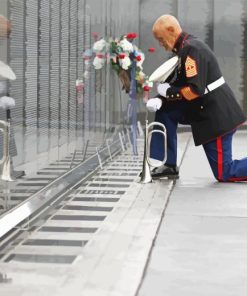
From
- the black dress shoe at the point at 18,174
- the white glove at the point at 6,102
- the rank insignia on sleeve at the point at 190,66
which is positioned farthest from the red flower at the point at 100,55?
the white glove at the point at 6,102

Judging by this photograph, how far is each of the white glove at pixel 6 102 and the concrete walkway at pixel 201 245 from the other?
3.92 ft

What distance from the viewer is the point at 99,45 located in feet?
27.7

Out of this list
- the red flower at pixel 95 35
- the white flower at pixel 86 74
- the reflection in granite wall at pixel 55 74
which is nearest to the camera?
the reflection in granite wall at pixel 55 74

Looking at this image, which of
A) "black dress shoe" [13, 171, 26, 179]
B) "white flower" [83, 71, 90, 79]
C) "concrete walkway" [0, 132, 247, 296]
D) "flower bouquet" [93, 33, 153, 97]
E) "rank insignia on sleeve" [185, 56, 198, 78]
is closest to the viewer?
"concrete walkway" [0, 132, 247, 296]

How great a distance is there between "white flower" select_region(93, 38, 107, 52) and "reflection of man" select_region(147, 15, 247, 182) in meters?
1.38

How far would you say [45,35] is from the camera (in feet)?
18.6

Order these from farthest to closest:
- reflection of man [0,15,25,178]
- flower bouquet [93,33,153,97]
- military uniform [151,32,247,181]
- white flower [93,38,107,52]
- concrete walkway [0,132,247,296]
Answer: flower bouquet [93,33,153,97], white flower [93,38,107,52], military uniform [151,32,247,181], reflection of man [0,15,25,178], concrete walkway [0,132,247,296]

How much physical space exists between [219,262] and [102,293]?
821mm

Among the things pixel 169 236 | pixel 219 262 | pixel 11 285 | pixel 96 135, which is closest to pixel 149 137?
pixel 96 135

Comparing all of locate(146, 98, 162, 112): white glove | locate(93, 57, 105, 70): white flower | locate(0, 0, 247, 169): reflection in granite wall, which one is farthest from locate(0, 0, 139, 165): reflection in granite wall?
locate(146, 98, 162, 112): white glove

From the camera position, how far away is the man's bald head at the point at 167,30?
692 cm

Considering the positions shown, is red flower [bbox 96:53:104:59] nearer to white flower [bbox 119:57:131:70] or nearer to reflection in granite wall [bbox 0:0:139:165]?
reflection in granite wall [bbox 0:0:139:165]

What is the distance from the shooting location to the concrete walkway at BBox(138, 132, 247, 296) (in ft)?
11.1

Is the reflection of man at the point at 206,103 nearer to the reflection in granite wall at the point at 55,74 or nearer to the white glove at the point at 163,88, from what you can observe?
the white glove at the point at 163,88
